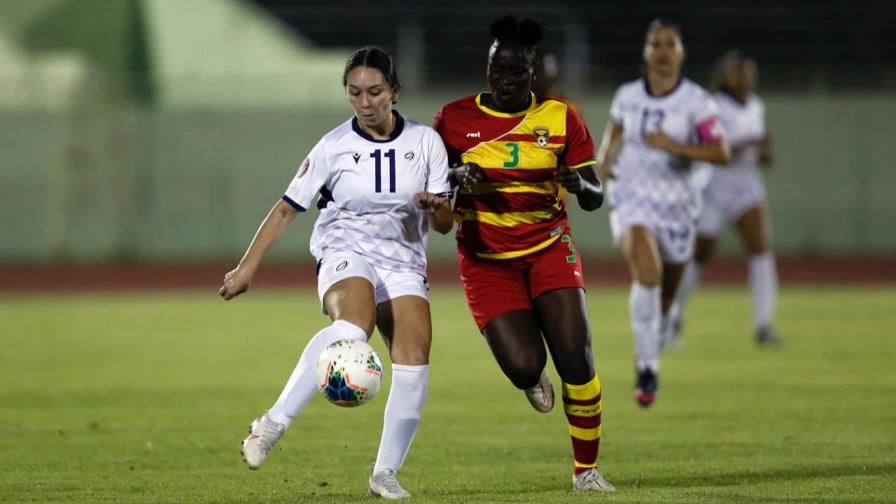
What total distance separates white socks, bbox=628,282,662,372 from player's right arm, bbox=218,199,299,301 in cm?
401

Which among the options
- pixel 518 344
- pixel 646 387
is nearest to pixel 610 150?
pixel 646 387

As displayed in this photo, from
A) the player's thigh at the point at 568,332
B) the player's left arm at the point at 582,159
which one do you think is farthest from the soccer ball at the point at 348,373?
the player's left arm at the point at 582,159

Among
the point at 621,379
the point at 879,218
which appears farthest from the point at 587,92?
the point at 621,379

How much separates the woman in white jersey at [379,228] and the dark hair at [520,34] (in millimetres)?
577

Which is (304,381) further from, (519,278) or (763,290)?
(763,290)

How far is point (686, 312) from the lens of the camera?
1864 centimetres

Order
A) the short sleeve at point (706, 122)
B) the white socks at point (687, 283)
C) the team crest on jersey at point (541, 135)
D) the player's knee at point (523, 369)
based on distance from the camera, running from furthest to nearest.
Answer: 1. the white socks at point (687, 283)
2. the short sleeve at point (706, 122)
3. the team crest on jersey at point (541, 135)
4. the player's knee at point (523, 369)

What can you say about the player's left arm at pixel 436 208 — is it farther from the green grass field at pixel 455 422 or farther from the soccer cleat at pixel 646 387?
the soccer cleat at pixel 646 387

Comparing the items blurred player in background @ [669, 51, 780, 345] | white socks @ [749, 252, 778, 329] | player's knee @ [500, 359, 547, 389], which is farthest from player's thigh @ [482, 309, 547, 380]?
white socks @ [749, 252, 778, 329]

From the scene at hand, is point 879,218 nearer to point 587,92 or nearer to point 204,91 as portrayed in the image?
point 587,92

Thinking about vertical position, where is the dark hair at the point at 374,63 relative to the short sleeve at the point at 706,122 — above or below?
above

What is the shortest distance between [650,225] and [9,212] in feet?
68.2

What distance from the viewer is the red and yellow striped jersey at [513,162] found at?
23.5 feet

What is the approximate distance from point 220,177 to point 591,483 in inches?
917
